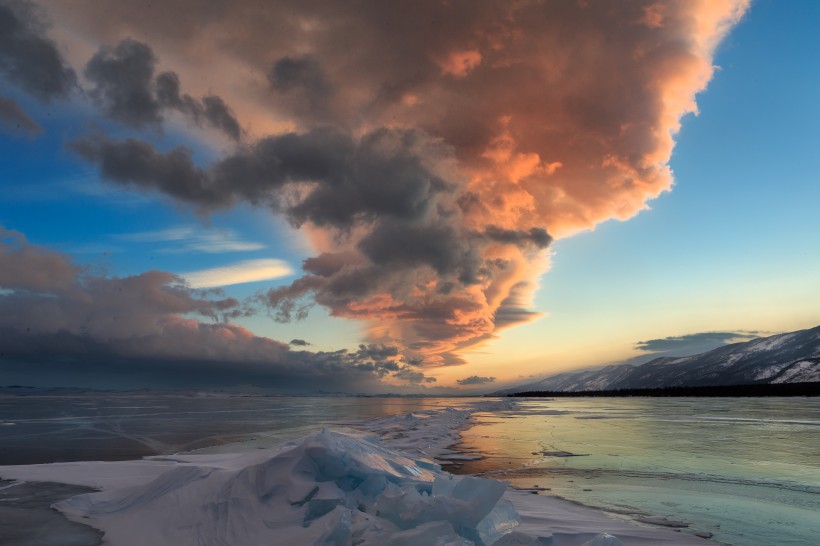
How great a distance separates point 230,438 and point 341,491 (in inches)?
649

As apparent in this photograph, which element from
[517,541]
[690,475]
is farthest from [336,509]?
[690,475]

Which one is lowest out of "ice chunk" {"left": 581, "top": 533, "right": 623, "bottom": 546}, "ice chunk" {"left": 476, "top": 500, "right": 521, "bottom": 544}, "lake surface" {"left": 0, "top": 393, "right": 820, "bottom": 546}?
"lake surface" {"left": 0, "top": 393, "right": 820, "bottom": 546}

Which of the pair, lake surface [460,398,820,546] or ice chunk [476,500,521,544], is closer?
ice chunk [476,500,521,544]

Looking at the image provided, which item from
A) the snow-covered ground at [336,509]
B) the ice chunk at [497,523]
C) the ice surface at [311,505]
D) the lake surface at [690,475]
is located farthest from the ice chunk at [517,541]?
the lake surface at [690,475]

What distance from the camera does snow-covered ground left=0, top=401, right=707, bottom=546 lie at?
210 inches

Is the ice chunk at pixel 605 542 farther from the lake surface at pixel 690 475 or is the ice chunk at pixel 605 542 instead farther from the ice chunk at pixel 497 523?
the lake surface at pixel 690 475

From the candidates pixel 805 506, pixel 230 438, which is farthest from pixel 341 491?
pixel 230 438

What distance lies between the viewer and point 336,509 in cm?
577

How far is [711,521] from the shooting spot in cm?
725

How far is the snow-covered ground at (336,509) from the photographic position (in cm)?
534

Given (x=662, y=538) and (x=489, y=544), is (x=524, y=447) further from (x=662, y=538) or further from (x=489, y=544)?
(x=489, y=544)

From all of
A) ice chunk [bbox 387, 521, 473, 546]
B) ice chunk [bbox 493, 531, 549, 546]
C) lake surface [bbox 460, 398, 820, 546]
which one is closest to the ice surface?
ice chunk [bbox 387, 521, 473, 546]

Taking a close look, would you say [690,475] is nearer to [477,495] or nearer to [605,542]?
[605,542]

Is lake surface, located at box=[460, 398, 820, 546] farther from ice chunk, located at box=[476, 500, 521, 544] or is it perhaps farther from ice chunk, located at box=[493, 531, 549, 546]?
ice chunk, located at box=[493, 531, 549, 546]
